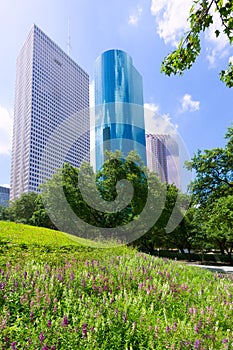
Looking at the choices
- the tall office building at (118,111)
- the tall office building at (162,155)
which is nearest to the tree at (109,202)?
the tall office building at (118,111)

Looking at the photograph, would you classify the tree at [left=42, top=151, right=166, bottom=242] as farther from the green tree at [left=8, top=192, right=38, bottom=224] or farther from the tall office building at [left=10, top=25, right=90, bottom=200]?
the tall office building at [left=10, top=25, right=90, bottom=200]

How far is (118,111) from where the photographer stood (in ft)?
62.0

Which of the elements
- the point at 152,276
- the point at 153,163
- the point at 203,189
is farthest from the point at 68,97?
the point at 152,276

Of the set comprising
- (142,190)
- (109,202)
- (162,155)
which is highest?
(162,155)

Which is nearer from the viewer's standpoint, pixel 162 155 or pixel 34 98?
pixel 162 155

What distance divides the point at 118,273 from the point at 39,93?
155 metres

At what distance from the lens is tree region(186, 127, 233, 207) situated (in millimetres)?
18984

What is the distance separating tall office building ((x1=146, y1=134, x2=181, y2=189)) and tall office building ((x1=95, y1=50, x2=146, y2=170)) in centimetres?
75

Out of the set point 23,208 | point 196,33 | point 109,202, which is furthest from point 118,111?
point 23,208

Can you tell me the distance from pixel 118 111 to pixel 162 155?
21.1 ft

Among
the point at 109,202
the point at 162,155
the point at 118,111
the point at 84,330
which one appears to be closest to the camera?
the point at 84,330

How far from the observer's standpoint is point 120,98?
2045 centimetres

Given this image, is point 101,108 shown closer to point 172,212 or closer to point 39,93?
point 172,212

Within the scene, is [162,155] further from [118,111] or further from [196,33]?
[196,33]
